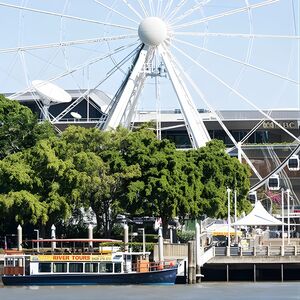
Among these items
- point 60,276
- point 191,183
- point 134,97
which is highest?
point 134,97

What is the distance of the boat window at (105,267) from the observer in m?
79.1

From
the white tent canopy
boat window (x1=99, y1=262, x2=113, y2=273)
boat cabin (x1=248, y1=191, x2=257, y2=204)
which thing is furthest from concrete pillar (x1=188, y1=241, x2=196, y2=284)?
boat cabin (x1=248, y1=191, x2=257, y2=204)

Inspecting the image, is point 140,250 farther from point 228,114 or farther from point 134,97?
point 228,114

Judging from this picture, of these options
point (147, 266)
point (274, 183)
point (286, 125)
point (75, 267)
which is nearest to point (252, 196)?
point (274, 183)

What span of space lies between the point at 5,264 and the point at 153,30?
101 ft

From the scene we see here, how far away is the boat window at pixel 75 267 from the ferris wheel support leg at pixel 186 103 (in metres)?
28.7

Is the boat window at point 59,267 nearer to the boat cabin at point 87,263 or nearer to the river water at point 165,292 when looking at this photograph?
the boat cabin at point 87,263

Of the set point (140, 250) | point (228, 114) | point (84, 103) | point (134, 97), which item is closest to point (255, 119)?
point (228, 114)

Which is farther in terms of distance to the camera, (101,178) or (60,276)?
(101,178)

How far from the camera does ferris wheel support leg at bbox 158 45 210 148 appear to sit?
105438mm

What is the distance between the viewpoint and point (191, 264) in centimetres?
7844

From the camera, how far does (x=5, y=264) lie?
8062cm

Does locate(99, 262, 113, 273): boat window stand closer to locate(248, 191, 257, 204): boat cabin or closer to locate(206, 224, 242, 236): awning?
locate(206, 224, 242, 236): awning

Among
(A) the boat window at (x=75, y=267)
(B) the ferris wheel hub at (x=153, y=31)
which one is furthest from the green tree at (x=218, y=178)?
(A) the boat window at (x=75, y=267)
